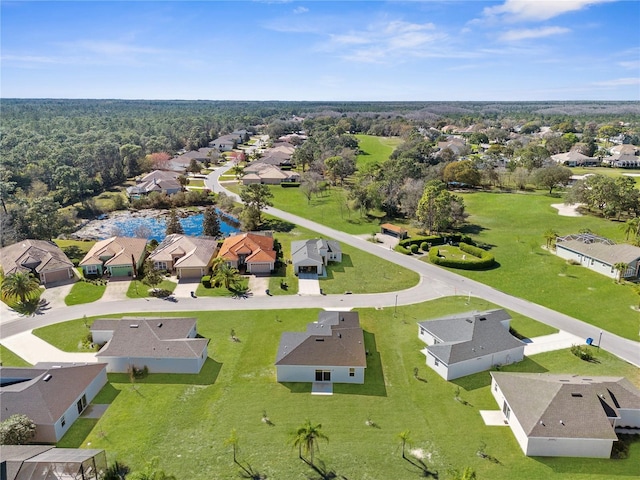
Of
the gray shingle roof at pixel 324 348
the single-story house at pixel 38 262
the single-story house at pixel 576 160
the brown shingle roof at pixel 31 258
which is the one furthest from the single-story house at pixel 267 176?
the single-story house at pixel 576 160

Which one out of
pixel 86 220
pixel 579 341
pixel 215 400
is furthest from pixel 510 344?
pixel 86 220

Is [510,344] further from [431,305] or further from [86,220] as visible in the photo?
[86,220]

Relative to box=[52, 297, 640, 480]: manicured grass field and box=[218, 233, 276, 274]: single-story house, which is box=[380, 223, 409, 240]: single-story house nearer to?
box=[218, 233, 276, 274]: single-story house

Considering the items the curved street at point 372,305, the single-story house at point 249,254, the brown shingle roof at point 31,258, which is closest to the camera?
the curved street at point 372,305

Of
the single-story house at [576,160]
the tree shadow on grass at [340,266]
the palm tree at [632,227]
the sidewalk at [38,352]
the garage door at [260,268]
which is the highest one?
the single-story house at [576,160]

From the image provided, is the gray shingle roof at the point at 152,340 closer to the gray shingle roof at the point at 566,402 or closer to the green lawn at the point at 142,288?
the green lawn at the point at 142,288

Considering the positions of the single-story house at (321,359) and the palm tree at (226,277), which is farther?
the palm tree at (226,277)

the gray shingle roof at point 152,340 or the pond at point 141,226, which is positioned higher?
the gray shingle roof at point 152,340

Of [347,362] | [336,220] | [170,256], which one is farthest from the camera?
[336,220]
